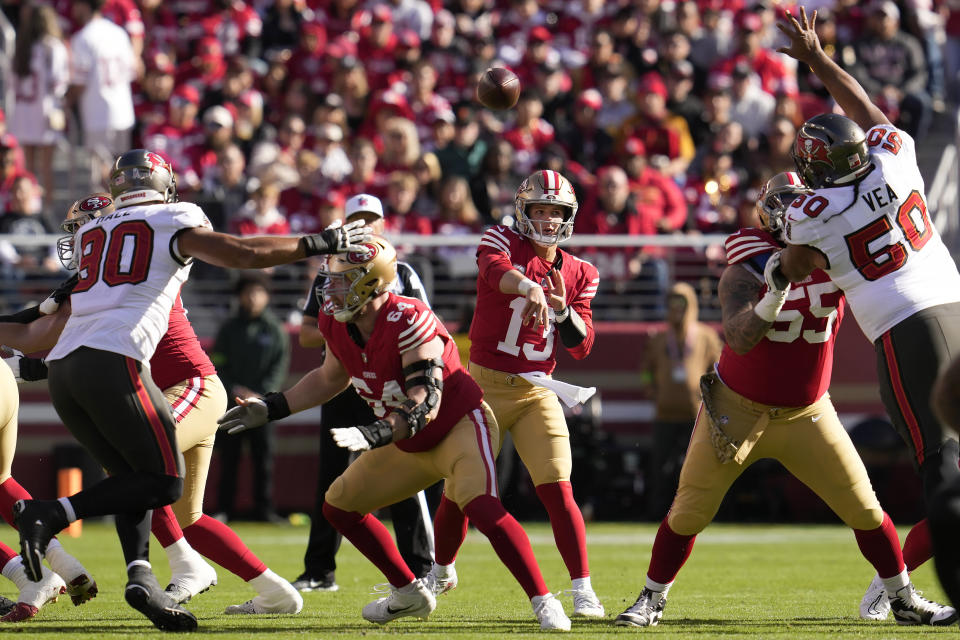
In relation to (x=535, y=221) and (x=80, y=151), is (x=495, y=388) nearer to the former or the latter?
(x=535, y=221)

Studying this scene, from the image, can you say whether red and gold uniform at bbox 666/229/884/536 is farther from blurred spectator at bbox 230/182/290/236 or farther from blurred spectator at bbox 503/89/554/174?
blurred spectator at bbox 503/89/554/174

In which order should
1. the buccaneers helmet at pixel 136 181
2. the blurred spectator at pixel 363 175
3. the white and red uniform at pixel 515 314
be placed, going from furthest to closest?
1. the blurred spectator at pixel 363 175
2. the white and red uniform at pixel 515 314
3. the buccaneers helmet at pixel 136 181

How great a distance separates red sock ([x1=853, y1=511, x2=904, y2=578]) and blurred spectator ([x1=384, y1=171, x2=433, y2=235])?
722 cm

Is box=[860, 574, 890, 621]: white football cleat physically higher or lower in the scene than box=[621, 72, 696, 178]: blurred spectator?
lower

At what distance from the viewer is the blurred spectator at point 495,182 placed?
13234mm

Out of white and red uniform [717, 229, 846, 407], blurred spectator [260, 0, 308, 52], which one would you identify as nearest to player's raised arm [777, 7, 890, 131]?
white and red uniform [717, 229, 846, 407]

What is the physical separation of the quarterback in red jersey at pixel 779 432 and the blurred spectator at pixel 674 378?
5860 millimetres

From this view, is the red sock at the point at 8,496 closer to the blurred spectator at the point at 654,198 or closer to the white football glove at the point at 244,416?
the white football glove at the point at 244,416

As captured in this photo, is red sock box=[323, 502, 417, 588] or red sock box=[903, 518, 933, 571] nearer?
red sock box=[323, 502, 417, 588]

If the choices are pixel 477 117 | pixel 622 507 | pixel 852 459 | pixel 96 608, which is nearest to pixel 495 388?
pixel 852 459

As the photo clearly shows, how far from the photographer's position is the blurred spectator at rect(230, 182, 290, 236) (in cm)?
1269

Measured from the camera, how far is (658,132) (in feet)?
47.6

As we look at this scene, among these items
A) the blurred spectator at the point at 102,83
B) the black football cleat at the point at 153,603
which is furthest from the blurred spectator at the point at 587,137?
the black football cleat at the point at 153,603

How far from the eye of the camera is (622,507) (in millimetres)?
13102
